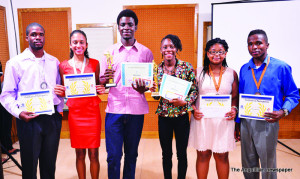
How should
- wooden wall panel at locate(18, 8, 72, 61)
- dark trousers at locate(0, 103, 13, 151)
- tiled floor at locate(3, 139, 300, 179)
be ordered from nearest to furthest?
tiled floor at locate(3, 139, 300, 179), dark trousers at locate(0, 103, 13, 151), wooden wall panel at locate(18, 8, 72, 61)

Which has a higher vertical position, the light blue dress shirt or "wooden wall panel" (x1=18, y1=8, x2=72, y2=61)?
"wooden wall panel" (x1=18, y1=8, x2=72, y2=61)

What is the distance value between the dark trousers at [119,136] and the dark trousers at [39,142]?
523 mm

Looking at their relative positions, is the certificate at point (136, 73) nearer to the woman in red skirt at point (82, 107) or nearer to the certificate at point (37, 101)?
the woman in red skirt at point (82, 107)

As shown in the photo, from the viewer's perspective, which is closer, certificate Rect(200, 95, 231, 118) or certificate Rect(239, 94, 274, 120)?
certificate Rect(239, 94, 274, 120)

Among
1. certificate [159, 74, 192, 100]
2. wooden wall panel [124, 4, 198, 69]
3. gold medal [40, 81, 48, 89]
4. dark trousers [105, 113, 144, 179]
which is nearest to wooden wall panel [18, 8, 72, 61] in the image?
wooden wall panel [124, 4, 198, 69]

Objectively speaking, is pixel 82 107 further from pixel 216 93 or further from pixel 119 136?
pixel 216 93

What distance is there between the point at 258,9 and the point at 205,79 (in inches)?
94.4

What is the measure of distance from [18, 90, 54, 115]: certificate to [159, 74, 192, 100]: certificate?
3.55 feet

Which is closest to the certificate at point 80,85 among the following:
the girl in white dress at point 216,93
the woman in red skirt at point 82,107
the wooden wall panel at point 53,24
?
the woman in red skirt at point 82,107

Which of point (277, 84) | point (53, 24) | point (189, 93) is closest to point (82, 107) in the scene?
point (189, 93)

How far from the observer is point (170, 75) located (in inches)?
78.8

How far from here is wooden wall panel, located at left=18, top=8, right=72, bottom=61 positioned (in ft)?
13.7

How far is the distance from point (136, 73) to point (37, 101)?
94cm

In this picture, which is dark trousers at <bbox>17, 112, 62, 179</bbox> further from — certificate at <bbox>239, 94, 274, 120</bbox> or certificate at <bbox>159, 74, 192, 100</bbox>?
certificate at <bbox>239, 94, 274, 120</bbox>
